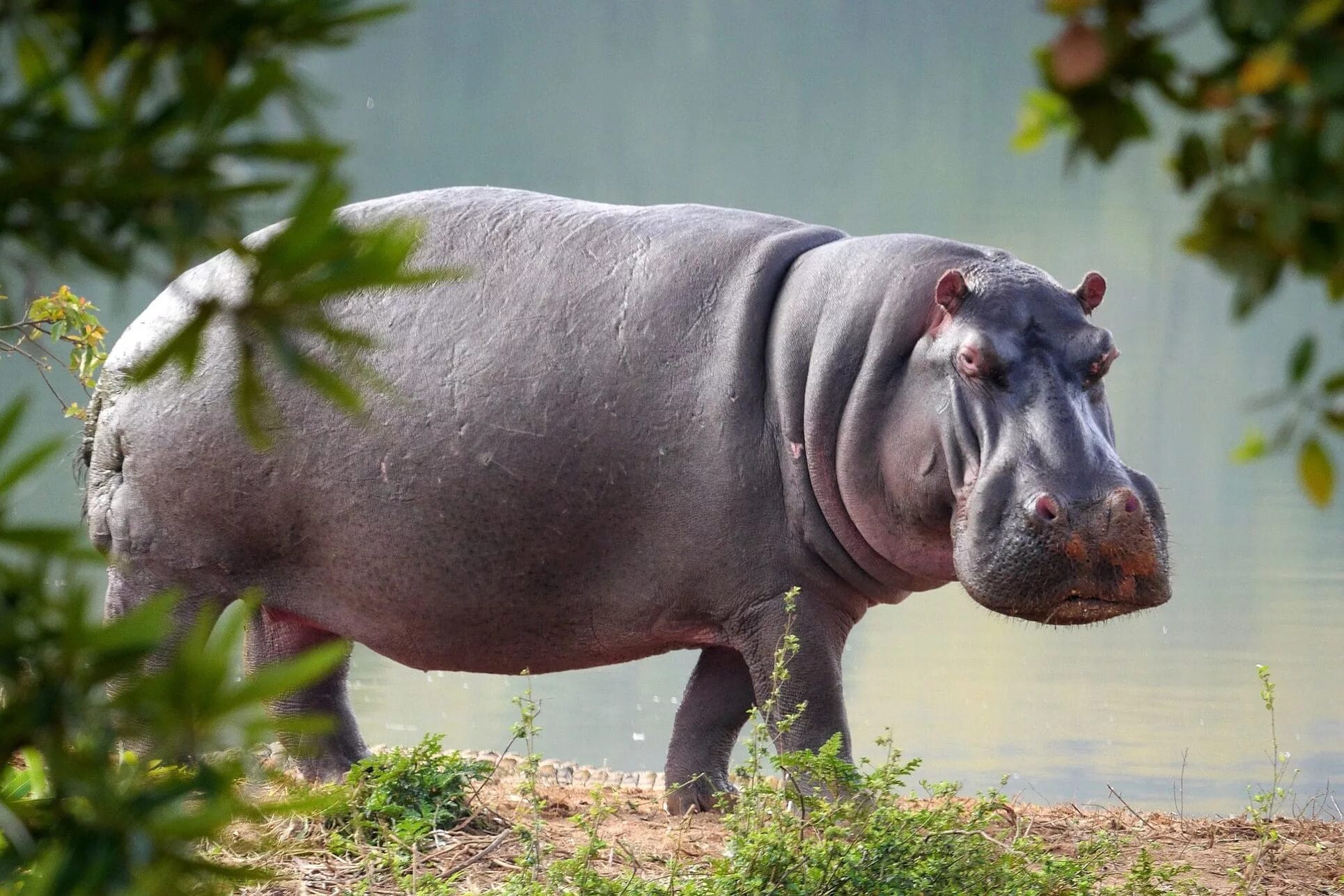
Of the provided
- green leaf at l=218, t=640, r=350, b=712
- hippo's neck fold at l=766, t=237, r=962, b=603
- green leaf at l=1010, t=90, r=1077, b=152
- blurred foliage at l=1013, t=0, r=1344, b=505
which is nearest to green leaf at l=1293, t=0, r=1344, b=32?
blurred foliage at l=1013, t=0, r=1344, b=505

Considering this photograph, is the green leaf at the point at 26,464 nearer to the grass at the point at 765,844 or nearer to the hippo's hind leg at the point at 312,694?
the grass at the point at 765,844

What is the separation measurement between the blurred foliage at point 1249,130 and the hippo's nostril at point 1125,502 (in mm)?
1922

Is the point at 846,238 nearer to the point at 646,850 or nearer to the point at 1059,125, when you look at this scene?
the point at 646,850

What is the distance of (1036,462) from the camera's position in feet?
8.98

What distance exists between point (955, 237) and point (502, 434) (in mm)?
10139

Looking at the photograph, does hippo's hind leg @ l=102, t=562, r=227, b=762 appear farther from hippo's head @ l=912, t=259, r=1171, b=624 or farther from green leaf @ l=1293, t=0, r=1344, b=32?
green leaf @ l=1293, t=0, r=1344, b=32

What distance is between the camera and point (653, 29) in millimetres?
14367

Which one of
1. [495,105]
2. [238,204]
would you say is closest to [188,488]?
[238,204]

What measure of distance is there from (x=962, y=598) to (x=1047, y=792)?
170 inches

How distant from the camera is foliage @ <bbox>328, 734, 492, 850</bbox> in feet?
9.71

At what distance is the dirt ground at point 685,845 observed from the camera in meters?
2.79

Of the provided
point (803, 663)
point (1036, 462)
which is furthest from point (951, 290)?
point (803, 663)

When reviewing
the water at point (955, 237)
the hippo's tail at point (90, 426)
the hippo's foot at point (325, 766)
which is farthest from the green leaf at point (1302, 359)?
the water at point (955, 237)

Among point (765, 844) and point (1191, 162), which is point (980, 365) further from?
point (1191, 162)
